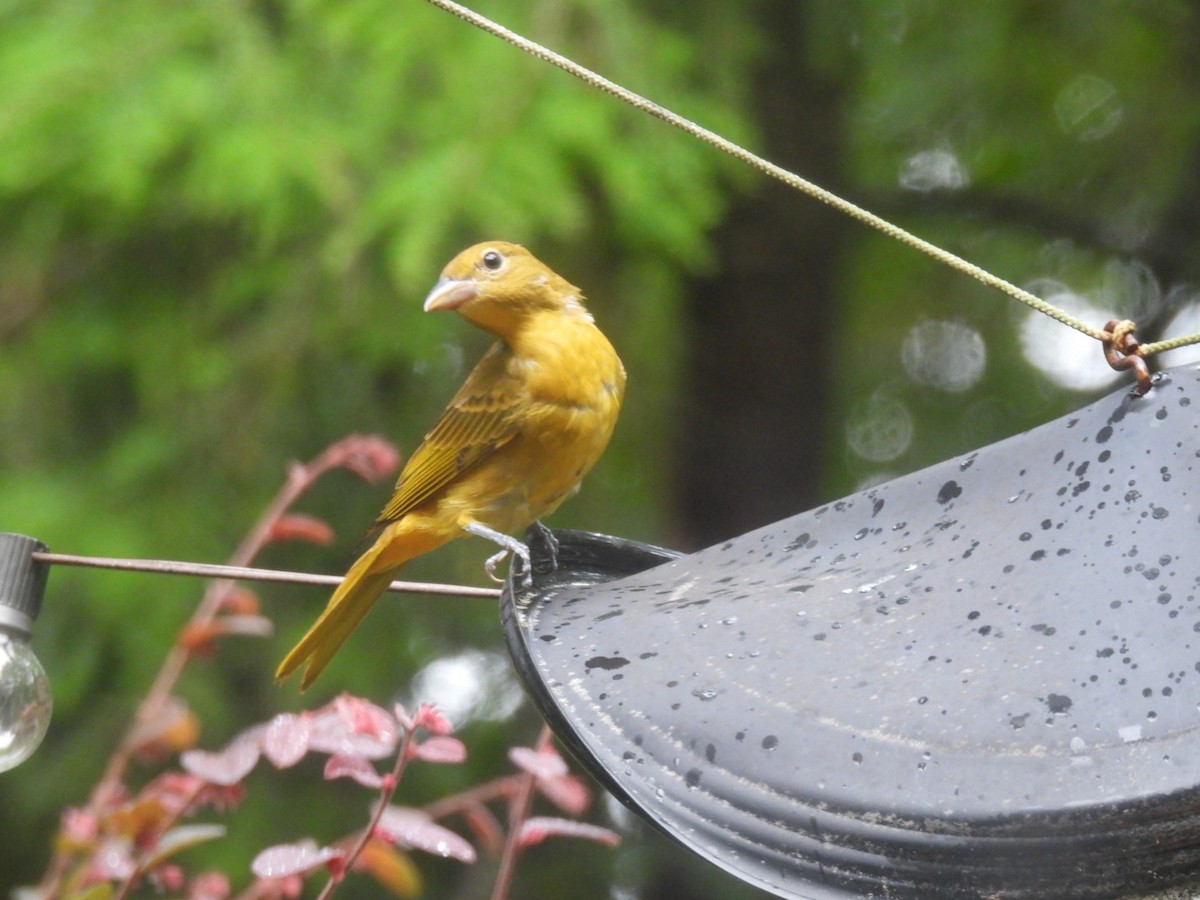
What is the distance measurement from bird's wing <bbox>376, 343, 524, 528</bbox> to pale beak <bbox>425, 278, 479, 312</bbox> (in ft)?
0.48

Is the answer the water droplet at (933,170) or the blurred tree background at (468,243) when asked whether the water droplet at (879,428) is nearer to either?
the blurred tree background at (468,243)

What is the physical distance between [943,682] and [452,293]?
160 centimetres

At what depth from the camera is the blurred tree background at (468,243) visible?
3.63 m

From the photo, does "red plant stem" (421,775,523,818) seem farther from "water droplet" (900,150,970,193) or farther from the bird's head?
"water droplet" (900,150,970,193)

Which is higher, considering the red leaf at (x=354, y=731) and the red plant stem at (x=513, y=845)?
the red leaf at (x=354, y=731)

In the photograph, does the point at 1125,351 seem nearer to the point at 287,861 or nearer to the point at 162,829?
the point at 287,861

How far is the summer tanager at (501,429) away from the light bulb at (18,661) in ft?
2.20

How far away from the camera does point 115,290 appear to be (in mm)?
4262

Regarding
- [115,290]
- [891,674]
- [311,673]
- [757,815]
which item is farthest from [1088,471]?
[115,290]

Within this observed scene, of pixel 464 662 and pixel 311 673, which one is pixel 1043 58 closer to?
pixel 464 662

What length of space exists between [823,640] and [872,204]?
3.68 meters

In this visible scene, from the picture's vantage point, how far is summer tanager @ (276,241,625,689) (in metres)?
2.66

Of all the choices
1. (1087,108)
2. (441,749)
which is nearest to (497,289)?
(441,749)

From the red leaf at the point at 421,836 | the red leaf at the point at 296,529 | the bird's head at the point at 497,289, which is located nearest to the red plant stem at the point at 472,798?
the red leaf at the point at 421,836
